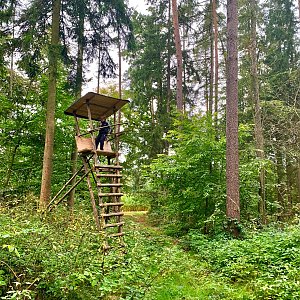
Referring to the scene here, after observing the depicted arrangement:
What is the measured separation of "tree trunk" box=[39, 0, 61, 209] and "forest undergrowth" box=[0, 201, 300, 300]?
2473 millimetres

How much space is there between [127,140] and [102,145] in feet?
17.0

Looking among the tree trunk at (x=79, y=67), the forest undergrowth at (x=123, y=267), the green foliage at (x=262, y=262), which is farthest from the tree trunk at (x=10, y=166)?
the green foliage at (x=262, y=262)

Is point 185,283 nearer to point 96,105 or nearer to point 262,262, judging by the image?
point 262,262

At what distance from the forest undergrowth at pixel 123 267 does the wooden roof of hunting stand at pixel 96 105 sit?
112 inches

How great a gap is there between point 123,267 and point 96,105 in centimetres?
453

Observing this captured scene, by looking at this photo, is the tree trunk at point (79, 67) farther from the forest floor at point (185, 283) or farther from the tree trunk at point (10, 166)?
the forest floor at point (185, 283)

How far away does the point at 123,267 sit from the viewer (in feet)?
13.1

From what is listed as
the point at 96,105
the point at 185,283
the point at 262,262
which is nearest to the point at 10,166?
the point at 96,105

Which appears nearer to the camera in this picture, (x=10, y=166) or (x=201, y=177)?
(x=201, y=177)

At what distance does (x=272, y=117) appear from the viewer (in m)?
12.6

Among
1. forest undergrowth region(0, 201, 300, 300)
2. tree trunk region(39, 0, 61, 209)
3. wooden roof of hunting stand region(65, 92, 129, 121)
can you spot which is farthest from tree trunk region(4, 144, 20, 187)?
forest undergrowth region(0, 201, 300, 300)

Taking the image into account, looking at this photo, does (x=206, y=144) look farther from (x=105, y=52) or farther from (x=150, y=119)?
(x=150, y=119)

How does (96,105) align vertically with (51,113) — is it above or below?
above

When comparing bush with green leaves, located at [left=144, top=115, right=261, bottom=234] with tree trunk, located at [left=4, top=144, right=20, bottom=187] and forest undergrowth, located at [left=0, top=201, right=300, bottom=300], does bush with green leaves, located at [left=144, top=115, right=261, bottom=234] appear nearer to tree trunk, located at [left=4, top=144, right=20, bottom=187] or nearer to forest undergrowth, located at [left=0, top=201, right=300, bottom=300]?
forest undergrowth, located at [left=0, top=201, right=300, bottom=300]
